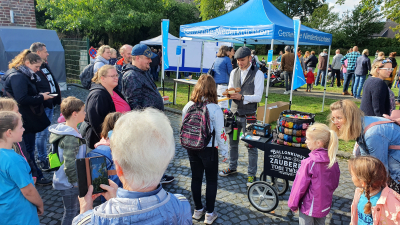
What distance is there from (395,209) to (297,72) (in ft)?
14.0

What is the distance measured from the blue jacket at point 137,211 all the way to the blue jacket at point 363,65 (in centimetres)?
1086

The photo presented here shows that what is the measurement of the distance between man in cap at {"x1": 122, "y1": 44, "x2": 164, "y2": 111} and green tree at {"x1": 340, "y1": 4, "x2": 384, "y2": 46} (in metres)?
46.2

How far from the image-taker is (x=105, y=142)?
→ 2.37 meters

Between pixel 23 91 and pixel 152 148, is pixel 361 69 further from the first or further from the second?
pixel 152 148

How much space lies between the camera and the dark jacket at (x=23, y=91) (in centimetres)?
367

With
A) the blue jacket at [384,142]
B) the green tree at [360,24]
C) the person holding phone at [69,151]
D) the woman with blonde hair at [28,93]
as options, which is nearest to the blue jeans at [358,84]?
the blue jacket at [384,142]

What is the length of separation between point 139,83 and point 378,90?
302 cm

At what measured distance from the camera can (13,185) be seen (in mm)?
2008

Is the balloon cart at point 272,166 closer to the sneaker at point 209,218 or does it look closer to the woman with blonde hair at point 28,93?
the sneaker at point 209,218

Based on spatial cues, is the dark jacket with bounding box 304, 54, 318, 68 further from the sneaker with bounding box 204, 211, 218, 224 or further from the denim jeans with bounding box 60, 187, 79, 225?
the denim jeans with bounding box 60, 187, 79, 225

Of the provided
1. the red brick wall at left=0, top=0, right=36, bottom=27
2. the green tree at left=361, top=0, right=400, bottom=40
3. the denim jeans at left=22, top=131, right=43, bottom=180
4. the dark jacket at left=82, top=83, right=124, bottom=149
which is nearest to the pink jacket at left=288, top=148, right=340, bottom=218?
the dark jacket at left=82, top=83, right=124, bottom=149

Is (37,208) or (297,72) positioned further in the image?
(297,72)

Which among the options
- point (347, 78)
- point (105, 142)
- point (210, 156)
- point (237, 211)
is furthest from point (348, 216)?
point (347, 78)

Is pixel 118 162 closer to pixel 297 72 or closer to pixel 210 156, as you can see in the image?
pixel 210 156
